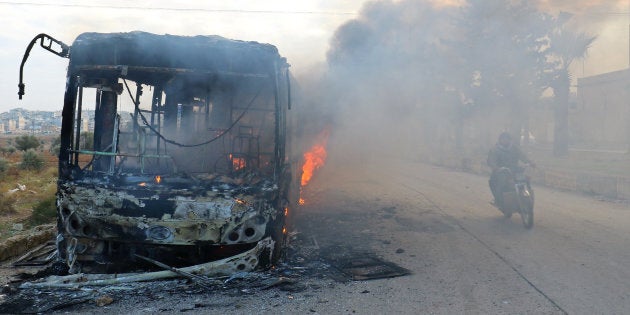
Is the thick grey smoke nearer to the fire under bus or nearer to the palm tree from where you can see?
the palm tree

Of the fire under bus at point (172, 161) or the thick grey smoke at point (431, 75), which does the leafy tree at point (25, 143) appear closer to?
the thick grey smoke at point (431, 75)

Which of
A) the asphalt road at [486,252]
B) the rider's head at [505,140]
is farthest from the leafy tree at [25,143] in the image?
the rider's head at [505,140]

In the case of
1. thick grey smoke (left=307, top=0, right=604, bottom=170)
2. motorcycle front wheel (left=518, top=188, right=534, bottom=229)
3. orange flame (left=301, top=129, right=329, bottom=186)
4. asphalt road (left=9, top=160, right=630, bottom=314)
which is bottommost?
asphalt road (left=9, top=160, right=630, bottom=314)

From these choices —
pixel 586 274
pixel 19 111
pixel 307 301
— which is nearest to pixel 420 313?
pixel 307 301

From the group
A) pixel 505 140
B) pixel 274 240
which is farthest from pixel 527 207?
pixel 274 240

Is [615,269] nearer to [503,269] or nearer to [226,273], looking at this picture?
[503,269]

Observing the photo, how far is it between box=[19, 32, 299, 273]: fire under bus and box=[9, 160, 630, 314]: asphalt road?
653 mm

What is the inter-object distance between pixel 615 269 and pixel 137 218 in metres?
5.52

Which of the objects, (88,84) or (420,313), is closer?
(420,313)

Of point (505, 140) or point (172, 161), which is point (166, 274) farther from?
point (505, 140)

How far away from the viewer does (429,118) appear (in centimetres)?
3022

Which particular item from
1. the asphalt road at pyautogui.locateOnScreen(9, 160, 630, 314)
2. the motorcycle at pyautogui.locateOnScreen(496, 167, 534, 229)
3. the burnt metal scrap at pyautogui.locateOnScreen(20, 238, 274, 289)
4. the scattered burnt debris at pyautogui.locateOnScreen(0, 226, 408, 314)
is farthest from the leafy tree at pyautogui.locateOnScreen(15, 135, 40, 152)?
the motorcycle at pyautogui.locateOnScreen(496, 167, 534, 229)

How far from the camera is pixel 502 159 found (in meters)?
8.33

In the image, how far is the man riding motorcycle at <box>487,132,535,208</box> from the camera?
8164 millimetres
